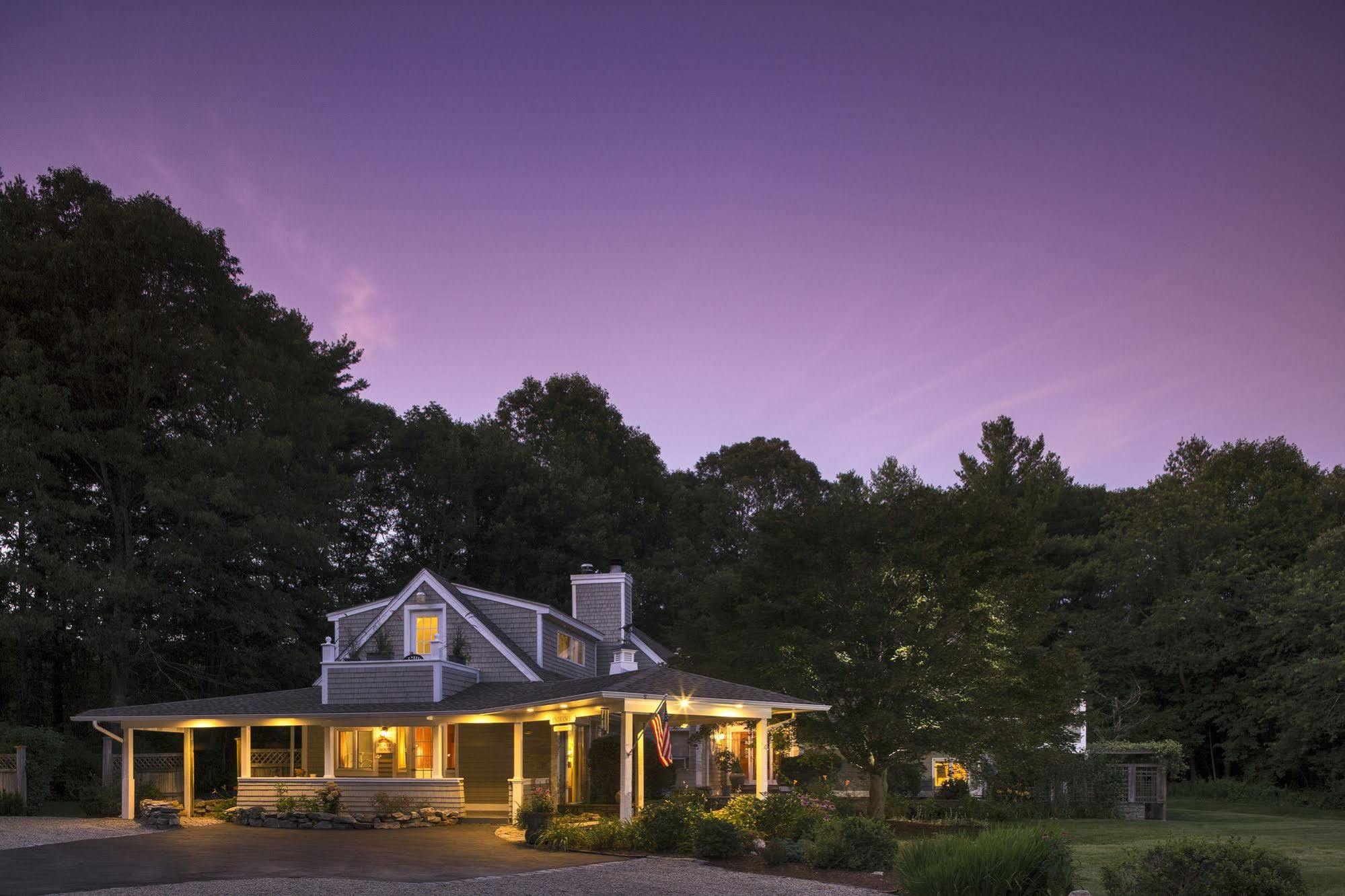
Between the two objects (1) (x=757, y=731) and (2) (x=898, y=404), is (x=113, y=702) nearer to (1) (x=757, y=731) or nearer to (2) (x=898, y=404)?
(1) (x=757, y=731)

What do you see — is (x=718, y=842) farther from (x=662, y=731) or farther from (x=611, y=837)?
(x=662, y=731)

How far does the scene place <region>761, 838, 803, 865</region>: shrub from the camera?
16.3 metres

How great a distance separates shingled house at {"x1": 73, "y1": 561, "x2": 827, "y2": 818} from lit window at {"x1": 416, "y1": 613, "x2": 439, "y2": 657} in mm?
35

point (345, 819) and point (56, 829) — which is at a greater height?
point (56, 829)

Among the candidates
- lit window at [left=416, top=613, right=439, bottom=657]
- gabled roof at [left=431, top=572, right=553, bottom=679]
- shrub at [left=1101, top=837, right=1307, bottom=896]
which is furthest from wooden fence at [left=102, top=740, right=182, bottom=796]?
shrub at [left=1101, top=837, right=1307, bottom=896]

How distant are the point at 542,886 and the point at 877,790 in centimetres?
1228

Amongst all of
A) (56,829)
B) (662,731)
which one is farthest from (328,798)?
(662,731)

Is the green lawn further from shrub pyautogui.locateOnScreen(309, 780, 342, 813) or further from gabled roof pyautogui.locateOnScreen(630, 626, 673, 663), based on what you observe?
shrub pyautogui.locateOnScreen(309, 780, 342, 813)

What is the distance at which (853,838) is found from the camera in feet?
52.1

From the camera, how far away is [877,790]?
24.1m

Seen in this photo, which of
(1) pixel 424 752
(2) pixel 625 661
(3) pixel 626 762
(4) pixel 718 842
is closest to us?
(4) pixel 718 842

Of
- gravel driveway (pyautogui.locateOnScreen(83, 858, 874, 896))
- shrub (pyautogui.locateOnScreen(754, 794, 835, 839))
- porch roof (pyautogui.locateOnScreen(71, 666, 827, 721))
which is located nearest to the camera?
gravel driveway (pyautogui.locateOnScreen(83, 858, 874, 896))

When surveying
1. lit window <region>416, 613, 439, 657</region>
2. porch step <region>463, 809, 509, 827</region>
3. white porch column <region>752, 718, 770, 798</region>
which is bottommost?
porch step <region>463, 809, 509, 827</region>

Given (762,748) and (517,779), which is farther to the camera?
(517,779)
